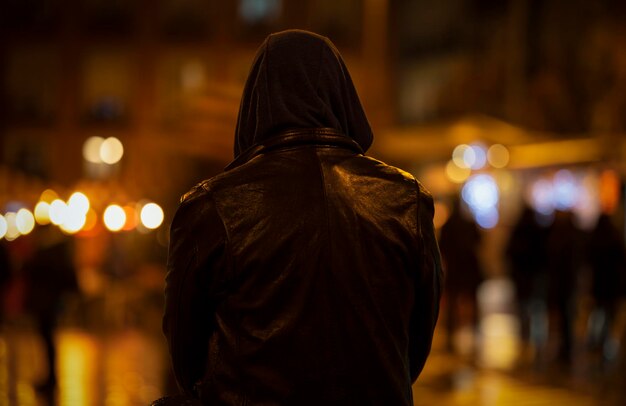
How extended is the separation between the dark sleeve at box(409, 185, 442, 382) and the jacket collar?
24cm

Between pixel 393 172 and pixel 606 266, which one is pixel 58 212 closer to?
pixel 606 266

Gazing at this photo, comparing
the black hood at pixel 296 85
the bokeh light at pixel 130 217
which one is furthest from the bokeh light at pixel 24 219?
the black hood at pixel 296 85

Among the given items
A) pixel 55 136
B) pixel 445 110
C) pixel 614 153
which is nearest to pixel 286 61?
pixel 614 153

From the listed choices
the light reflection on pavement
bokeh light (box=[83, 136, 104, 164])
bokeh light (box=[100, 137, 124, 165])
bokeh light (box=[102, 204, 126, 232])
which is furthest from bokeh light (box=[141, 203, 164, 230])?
bokeh light (box=[83, 136, 104, 164])

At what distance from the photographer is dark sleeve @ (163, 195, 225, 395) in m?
2.49

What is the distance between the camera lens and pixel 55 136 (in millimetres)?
55219

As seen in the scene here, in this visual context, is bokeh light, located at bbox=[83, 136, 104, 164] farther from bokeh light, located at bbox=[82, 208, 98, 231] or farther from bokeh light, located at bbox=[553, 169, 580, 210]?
bokeh light, located at bbox=[553, 169, 580, 210]

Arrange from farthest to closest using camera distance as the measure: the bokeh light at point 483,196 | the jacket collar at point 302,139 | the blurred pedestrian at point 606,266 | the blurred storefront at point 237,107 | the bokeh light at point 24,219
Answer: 1. the bokeh light at point 24,219
2. the bokeh light at point 483,196
3. the blurred storefront at point 237,107
4. the blurred pedestrian at point 606,266
5. the jacket collar at point 302,139

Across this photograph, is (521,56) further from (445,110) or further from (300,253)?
(300,253)

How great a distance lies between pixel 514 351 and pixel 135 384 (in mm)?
5751

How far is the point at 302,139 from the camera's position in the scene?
2625mm

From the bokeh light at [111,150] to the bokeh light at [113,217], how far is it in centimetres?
2485

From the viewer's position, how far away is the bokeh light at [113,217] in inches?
1146

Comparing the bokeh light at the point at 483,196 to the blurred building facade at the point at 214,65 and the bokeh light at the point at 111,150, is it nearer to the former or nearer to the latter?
the blurred building facade at the point at 214,65
